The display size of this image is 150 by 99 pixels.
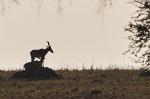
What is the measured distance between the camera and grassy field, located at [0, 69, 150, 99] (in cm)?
2176

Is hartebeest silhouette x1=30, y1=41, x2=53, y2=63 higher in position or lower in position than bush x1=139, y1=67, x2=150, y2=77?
higher

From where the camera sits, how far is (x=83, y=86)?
2436 centimetres

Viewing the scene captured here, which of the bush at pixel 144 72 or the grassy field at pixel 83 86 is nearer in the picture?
the grassy field at pixel 83 86

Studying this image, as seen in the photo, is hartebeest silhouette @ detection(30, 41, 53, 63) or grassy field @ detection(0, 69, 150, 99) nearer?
grassy field @ detection(0, 69, 150, 99)

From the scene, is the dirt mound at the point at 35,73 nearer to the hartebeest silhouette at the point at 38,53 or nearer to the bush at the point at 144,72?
the hartebeest silhouette at the point at 38,53

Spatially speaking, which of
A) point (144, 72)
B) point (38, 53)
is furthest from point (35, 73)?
point (144, 72)

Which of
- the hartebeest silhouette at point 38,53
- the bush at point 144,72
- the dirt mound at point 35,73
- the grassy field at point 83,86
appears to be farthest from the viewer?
the hartebeest silhouette at point 38,53

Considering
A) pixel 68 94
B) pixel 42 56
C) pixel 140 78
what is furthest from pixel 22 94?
pixel 42 56

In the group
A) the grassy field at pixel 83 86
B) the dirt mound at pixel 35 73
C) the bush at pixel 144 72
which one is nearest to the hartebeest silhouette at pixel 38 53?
the grassy field at pixel 83 86

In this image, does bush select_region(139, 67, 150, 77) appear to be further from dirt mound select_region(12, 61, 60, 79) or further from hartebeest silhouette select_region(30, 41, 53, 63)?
hartebeest silhouette select_region(30, 41, 53, 63)

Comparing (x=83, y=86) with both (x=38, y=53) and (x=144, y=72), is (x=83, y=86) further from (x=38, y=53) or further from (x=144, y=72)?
(x=38, y=53)

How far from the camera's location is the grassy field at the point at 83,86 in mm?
21763

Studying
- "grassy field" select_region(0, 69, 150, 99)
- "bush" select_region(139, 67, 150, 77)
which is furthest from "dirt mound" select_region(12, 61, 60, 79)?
"bush" select_region(139, 67, 150, 77)

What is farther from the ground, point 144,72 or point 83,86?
point 144,72
